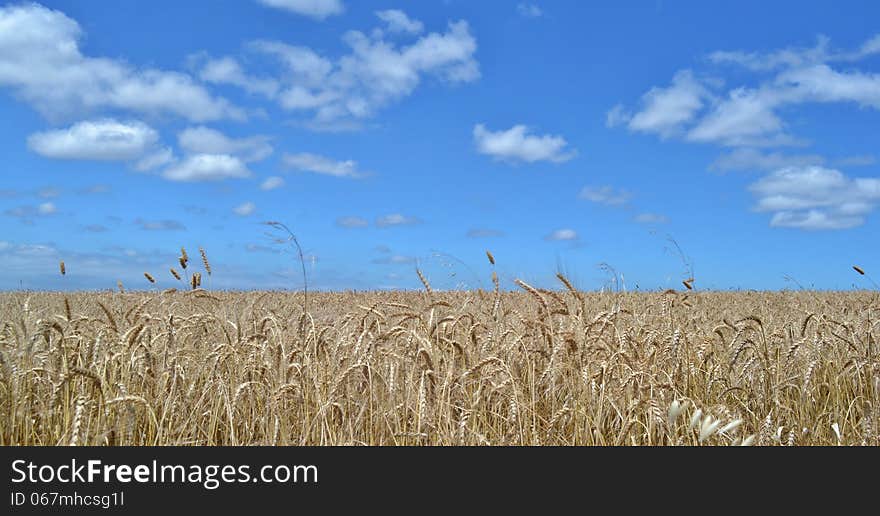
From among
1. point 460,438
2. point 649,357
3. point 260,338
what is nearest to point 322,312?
point 260,338

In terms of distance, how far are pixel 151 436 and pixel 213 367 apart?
30.0 inches

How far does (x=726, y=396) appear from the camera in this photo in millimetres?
4621

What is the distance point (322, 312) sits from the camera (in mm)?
12320

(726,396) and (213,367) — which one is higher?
(213,367)

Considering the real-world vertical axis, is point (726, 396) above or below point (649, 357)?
below

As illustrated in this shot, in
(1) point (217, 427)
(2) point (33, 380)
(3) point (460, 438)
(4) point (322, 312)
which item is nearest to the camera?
(3) point (460, 438)

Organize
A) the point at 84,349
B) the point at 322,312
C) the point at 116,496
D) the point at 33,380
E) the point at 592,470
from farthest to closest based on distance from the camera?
the point at 322,312
the point at 84,349
the point at 33,380
the point at 592,470
the point at 116,496

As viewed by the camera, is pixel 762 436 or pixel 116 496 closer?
pixel 116 496

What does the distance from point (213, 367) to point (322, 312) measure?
818cm

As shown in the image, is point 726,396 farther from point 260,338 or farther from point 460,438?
point 260,338

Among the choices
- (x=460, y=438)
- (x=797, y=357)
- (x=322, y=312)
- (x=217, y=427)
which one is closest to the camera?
(x=460, y=438)

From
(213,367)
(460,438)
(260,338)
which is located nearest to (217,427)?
(213,367)

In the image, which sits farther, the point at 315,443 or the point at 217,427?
the point at 217,427

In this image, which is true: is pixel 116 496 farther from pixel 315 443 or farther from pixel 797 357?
pixel 797 357
